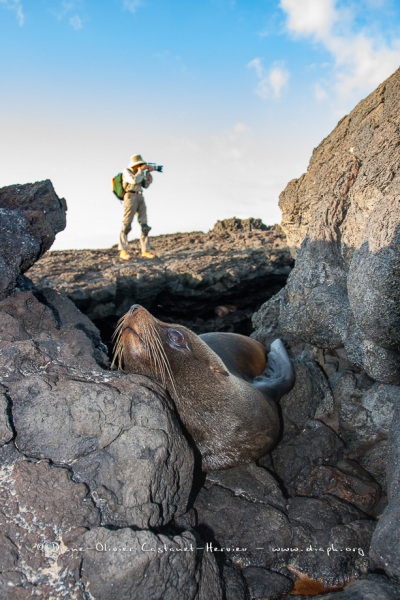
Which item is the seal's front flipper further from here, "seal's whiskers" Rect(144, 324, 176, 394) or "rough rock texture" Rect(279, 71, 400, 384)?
"seal's whiskers" Rect(144, 324, 176, 394)

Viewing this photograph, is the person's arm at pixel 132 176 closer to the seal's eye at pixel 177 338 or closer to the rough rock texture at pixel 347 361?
the rough rock texture at pixel 347 361

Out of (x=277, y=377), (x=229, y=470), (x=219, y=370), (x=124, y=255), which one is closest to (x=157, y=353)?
(x=219, y=370)

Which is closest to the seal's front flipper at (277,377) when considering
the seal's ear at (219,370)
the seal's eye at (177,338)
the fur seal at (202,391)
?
the fur seal at (202,391)

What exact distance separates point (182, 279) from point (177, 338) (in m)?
5.13

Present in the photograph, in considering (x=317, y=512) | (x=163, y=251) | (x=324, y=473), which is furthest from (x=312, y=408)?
(x=163, y=251)

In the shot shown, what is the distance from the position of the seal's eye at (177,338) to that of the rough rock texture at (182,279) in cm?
426

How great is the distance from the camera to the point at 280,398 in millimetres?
5441

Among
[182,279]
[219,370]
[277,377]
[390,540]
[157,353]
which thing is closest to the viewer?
[390,540]

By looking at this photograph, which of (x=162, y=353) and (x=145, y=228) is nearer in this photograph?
(x=162, y=353)

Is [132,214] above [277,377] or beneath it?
above

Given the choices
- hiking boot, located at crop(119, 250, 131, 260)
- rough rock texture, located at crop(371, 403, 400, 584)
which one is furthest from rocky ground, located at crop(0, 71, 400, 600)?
hiking boot, located at crop(119, 250, 131, 260)

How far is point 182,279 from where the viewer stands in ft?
31.8

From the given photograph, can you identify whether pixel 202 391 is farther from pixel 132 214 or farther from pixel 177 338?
pixel 132 214

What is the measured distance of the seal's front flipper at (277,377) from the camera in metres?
5.27
